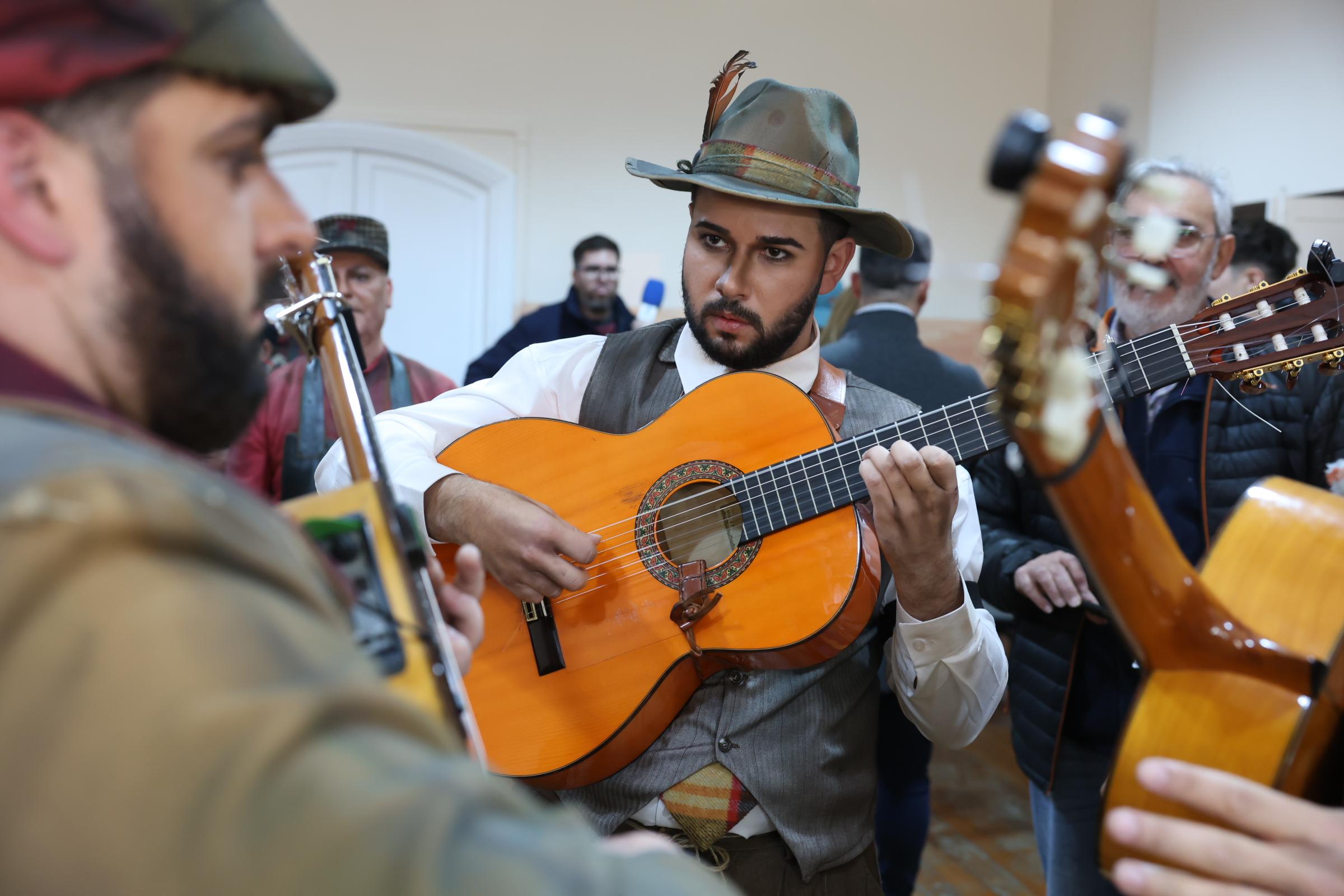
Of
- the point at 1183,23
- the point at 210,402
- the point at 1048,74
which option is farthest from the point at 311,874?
the point at 1048,74

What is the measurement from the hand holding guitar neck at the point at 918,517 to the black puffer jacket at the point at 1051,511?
0.58m

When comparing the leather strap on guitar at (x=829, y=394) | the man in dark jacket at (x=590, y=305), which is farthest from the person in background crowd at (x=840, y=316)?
the leather strap on guitar at (x=829, y=394)

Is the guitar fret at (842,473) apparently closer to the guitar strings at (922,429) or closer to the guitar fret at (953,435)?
the guitar strings at (922,429)

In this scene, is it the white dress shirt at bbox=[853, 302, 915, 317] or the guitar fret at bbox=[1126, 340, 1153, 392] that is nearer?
the guitar fret at bbox=[1126, 340, 1153, 392]

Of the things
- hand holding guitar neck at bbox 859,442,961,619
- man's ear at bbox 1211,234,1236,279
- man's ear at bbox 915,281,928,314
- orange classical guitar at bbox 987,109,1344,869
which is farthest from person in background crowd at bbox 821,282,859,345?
orange classical guitar at bbox 987,109,1344,869

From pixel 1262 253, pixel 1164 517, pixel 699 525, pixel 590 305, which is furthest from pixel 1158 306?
pixel 590 305

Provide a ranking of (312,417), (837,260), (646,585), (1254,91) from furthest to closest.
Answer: (1254,91) → (312,417) → (837,260) → (646,585)

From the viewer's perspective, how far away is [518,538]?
1539 mm

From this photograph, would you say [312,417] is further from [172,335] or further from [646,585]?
[172,335]

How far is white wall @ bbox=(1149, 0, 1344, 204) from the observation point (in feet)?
15.5

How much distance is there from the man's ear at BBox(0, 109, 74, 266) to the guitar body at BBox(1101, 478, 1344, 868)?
924 millimetres

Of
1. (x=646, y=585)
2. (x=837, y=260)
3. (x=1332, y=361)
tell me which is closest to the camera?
(x=1332, y=361)

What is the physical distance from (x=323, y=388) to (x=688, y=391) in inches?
74.7

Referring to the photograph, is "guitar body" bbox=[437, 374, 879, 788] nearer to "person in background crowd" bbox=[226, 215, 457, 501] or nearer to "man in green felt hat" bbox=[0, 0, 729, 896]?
"man in green felt hat" bbox=[0, 0, 729, 896]
